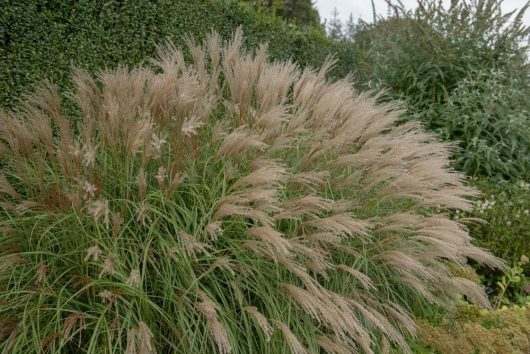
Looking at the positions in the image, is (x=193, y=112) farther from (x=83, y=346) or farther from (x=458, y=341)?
(x=458, y=341)

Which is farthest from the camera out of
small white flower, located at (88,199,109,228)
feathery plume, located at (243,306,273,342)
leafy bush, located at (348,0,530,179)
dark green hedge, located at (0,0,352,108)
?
leafy bush, located at (348,0,530,179)

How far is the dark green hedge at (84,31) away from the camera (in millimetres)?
3123

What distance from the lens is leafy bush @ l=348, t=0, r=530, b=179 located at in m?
5.58

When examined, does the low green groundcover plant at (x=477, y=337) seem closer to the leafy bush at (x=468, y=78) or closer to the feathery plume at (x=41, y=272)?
the feathery plume at (x=41, y=272)

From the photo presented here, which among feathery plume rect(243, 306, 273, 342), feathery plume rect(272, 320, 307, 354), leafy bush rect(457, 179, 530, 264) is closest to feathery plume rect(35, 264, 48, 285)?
feathery plume rect(243, 306, 273, 342)

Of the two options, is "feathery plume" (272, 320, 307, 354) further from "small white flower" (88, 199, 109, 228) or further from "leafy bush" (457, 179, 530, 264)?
"leafy bush" (457, 179, 530, 264)

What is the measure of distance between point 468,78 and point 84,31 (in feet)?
14.2

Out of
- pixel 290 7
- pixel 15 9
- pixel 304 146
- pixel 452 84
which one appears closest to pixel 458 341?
pixel 304 146

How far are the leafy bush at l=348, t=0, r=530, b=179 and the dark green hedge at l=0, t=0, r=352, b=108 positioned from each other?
2399 millimetres

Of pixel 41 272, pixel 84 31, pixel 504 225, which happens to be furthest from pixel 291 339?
pixel 504 225

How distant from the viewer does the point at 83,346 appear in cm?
223

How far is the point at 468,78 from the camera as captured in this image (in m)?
6.04

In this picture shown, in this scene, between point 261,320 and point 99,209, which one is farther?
point 261,320

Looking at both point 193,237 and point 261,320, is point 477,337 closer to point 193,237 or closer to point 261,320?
Answer: point 261,320
